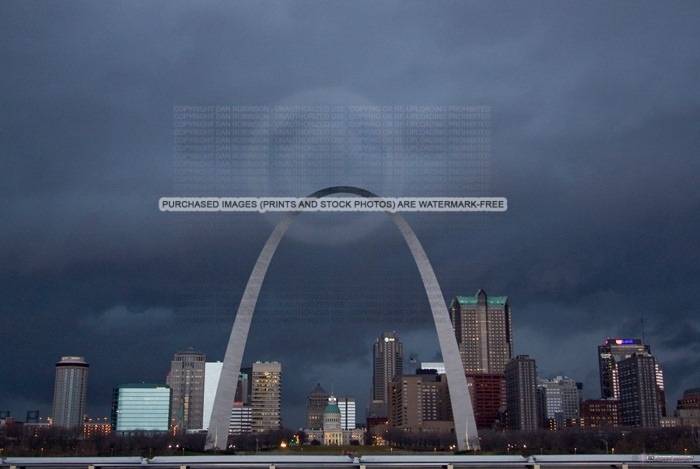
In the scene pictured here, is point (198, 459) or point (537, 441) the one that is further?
point (537, 441)

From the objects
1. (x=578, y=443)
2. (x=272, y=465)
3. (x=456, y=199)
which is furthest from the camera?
(x=578, y=443)

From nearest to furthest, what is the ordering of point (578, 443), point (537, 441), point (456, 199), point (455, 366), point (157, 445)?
point (456, 199) → point (455, 366) → point (157, 445) → point (578, 443) → point (537, 441)

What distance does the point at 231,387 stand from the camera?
70688mm

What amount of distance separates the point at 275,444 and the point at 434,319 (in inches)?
2336

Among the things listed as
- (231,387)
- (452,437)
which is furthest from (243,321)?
(452,437)

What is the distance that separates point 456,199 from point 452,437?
251ft

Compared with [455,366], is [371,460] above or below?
below

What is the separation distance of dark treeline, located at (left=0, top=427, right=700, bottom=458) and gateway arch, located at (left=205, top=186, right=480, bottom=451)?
255 centimetres

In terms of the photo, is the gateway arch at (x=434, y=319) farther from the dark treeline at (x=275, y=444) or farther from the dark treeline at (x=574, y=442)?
the dark treeline at (x=574, y=442)

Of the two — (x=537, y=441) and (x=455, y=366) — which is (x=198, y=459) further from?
(x=537, y=441)

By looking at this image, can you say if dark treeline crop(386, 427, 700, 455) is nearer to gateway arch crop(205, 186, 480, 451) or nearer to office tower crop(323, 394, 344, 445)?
gateway arch crop(205, 186, 480, 451)

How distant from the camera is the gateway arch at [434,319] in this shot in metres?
68.1

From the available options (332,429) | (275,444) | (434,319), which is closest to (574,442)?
(434,319)

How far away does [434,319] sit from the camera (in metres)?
70.2
